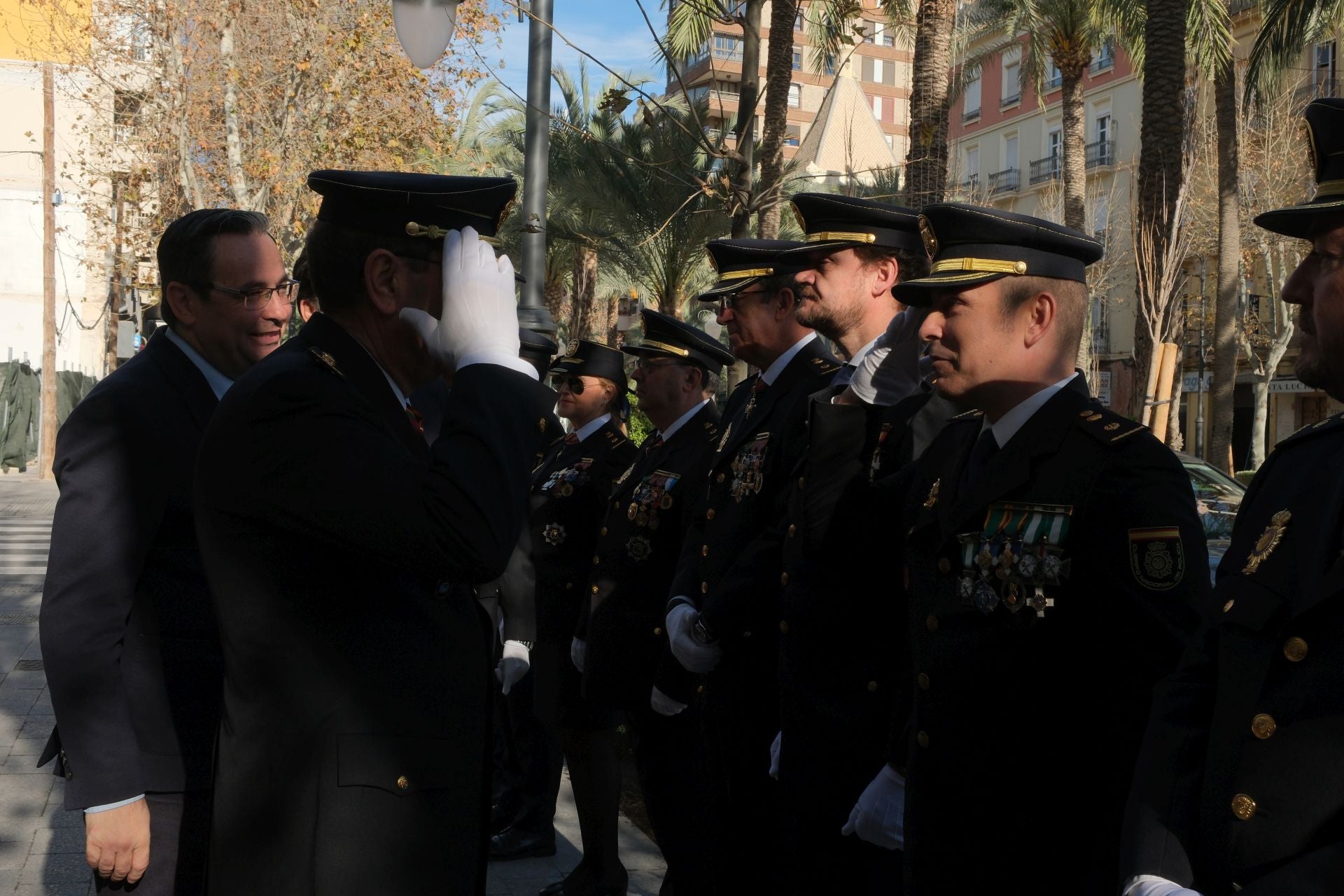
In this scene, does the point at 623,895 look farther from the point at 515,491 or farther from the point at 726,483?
the point at 515,491

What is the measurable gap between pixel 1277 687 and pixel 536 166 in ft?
22.3

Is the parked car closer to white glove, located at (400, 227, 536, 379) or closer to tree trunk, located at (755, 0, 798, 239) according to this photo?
tree trunk, located at (755, 0, 798, 239)

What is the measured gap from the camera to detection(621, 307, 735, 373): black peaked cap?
5.53 meters

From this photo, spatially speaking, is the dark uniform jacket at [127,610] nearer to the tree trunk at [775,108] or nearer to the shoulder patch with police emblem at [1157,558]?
the shoulder patch with police emblem at [1157,558]

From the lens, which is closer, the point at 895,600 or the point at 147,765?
the point at 147,765

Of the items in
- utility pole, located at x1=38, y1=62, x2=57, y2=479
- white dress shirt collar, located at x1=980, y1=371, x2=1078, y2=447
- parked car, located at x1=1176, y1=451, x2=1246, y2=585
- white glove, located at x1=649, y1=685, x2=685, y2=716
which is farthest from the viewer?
utility pole, located at x1=38, y1=62, x2=57, y2=479

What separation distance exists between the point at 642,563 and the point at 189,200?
67.3ft

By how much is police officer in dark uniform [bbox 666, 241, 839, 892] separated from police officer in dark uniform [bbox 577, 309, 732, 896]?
461 millimetres

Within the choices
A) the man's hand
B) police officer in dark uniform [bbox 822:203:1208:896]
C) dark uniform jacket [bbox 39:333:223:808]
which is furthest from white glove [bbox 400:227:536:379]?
the man's hand

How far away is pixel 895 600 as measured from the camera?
3.44 meters

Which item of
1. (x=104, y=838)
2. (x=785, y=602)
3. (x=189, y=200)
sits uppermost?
(x=189, y=200)

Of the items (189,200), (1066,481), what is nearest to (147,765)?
(1066,481)

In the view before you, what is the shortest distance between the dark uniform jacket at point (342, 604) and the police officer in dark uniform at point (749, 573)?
177cm

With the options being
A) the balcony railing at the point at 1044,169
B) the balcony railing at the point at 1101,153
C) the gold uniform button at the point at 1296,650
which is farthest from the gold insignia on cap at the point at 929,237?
the balcony railing at the point at 1044,169
